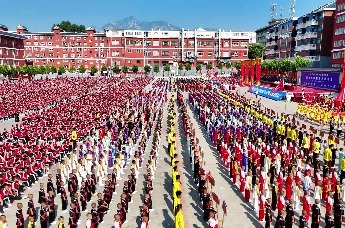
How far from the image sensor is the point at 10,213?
1279 centimetres

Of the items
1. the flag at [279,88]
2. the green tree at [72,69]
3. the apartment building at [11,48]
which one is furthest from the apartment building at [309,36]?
the apartment building at [11,48]

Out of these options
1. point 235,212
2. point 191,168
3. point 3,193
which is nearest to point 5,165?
point 3,193

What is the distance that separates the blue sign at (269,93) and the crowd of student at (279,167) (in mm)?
17279

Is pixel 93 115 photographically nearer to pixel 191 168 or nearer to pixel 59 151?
pixel 59 151

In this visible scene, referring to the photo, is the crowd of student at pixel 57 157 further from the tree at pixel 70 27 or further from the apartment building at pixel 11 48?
the tree at pixel 70 27

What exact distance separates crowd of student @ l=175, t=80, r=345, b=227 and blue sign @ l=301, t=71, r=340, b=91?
854 inches

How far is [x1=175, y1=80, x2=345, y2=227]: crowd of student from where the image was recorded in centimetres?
1166

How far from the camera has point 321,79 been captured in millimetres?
48031

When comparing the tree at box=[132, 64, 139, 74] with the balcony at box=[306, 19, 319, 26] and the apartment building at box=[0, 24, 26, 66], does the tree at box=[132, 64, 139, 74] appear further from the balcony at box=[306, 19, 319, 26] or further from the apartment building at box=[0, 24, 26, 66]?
the balcony at box=[306, 19, 319, 26]

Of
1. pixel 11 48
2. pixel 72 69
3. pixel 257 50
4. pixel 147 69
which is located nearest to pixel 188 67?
pixel 147 69

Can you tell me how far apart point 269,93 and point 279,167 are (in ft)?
101

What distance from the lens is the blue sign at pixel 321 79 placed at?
44.5 metres

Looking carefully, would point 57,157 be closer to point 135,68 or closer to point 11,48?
point 11,48

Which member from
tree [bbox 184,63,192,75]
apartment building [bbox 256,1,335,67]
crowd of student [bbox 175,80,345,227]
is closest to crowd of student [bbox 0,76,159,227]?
crowd of student [bbox 175,80,345,227]
